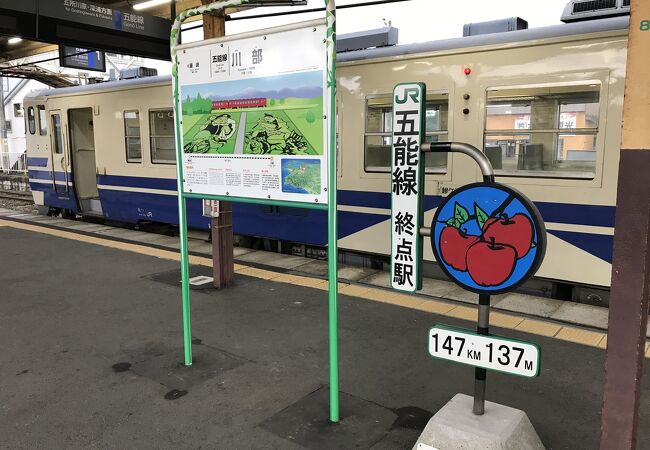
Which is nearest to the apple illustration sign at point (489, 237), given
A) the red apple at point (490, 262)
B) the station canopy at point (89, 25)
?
the red apple at point (490, 262)

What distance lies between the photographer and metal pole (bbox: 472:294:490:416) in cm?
258

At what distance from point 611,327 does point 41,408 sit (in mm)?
3202

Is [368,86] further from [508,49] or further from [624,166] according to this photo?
[624,166]

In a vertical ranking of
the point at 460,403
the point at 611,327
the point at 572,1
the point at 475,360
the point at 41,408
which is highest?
the point at 572,1

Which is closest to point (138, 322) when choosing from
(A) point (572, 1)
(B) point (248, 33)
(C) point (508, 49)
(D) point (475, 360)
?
(B) point (248, 33)

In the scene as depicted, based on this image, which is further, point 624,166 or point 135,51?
point 135,51

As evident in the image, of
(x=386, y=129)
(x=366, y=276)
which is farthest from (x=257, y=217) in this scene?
(x=386, y=129)

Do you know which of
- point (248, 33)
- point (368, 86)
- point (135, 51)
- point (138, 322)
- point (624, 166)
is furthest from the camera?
point (135, 51)

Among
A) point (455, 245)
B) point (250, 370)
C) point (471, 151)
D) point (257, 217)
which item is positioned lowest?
point (250, 370)

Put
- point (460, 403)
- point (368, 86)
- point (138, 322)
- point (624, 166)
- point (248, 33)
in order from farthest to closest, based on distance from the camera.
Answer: point (368, 86), point (138, 322), point (248, 33), point (460, 403), point (624, 166)

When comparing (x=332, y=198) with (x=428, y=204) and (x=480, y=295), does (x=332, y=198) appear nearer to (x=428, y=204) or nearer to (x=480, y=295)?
(x=480, y=295)

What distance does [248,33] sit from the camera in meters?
3.34

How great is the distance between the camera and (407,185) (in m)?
2.76

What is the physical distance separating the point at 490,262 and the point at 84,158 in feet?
33.8
